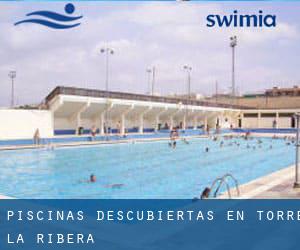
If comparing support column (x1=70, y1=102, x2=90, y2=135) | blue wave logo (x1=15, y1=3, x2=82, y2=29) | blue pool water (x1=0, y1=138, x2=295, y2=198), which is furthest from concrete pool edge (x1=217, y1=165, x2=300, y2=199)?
support column (x1=70, y1=102, x2=90, y2=135)

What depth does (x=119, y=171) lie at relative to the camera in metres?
13.7

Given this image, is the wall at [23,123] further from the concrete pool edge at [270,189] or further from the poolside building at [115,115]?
the concrete pool edge at [270,189]

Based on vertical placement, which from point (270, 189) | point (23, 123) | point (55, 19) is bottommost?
point (270, 189)

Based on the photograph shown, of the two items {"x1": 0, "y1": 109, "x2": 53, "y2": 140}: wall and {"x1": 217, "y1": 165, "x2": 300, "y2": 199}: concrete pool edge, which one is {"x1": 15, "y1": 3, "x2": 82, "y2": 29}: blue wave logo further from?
{"x1": 217, "y1": 165, "x2": 300, "y2": 199}: concrete pool edge

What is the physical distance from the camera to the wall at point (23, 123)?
2300 centimetres

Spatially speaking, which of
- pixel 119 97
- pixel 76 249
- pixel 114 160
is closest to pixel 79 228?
pixel 76 249

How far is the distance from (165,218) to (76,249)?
1758 millimetres

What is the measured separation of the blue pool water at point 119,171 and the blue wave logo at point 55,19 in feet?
22.4

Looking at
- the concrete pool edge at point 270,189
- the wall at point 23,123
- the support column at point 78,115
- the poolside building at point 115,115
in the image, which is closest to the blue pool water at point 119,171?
the concrete pool edge at point 270,189

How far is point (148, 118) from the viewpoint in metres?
38.5

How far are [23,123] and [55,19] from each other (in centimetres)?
737

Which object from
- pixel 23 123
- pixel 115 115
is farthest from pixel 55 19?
pixel 115 115

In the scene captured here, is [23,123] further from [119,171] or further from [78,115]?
[119,171]

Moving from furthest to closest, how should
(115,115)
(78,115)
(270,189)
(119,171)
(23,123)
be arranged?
(115,115), (78,115), (23,123), (119,171), (270,189)
